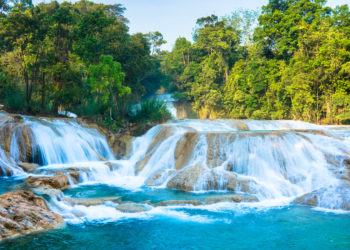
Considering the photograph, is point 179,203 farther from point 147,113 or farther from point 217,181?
point 147,113

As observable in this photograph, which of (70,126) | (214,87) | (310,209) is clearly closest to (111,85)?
(70,126)

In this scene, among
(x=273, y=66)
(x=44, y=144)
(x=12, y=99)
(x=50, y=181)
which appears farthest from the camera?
(x=273, y=66)

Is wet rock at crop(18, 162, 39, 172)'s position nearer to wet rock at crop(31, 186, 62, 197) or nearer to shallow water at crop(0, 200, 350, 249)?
wet rock at crop(31, 186, 62, 197)

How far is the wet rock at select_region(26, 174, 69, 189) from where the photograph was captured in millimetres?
6903

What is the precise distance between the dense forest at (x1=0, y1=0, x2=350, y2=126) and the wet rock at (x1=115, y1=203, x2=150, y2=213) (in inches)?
307

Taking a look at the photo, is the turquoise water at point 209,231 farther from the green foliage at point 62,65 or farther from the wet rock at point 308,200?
the green foliage at point 62,65

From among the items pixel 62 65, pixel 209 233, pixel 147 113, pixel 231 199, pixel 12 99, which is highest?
pixel 62 65

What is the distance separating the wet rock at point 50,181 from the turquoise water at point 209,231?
8.39 ft

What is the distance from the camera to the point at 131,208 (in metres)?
5.67

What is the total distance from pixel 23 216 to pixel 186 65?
3042 cm

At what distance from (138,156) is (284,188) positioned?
599 centimetres

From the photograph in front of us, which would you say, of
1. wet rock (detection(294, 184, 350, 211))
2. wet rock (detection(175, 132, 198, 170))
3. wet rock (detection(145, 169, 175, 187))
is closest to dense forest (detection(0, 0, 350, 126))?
wet rock (detection(175, 132, 198, 170))

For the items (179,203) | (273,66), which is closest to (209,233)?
(179,203)

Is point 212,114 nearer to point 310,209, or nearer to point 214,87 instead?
point 214,87
